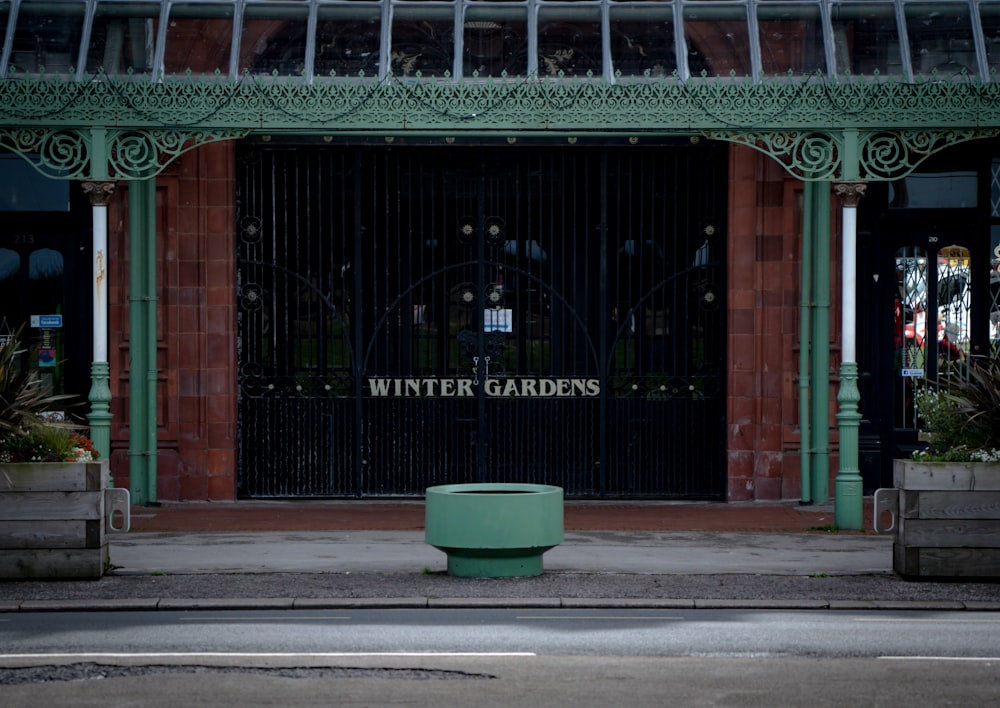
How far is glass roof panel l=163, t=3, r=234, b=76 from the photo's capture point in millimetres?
16281

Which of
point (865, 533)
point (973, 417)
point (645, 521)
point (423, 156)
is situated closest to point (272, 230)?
point (423, 156)

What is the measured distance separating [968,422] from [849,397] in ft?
8.23

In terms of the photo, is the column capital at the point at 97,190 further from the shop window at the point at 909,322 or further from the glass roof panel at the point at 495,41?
the shop window at the point at 909,322

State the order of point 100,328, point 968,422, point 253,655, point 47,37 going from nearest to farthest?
point 253,655, point 968,422, point 100,328, point 47,37

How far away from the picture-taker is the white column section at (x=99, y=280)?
14711mm

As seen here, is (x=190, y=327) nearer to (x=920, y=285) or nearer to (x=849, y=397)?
(x=849, y=397)

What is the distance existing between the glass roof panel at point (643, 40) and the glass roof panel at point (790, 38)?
35.1 inches

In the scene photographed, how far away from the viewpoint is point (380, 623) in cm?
1056

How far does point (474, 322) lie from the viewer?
17328mm

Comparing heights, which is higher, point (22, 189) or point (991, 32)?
point (991, 32)

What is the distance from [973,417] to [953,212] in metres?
5.56

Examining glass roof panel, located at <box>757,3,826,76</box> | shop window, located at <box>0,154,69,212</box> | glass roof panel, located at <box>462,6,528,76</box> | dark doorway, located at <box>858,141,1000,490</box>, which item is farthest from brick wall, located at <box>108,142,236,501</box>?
dark doorway, located at <box>858,141,1000,490</box>

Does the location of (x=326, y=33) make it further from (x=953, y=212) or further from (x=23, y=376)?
(x=953, y=212)

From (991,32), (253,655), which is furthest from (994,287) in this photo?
(253,655)
